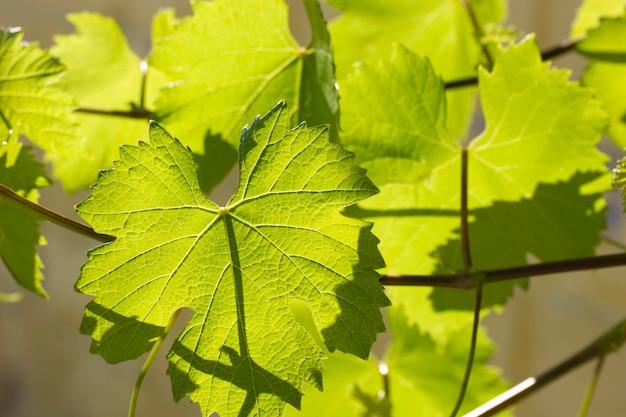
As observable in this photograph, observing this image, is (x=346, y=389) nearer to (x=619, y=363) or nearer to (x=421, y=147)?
(x=421, y=147)

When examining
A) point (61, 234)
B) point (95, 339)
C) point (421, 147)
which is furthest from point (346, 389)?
point (61, 234)

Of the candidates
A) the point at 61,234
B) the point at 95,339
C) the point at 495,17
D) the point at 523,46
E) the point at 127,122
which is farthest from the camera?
the point at 61,234

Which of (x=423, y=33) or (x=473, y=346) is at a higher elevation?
(x=423, y=33)

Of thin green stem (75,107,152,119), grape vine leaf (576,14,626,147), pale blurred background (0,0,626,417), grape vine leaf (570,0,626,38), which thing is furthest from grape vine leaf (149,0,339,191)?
pale blurred background (0,0,626,417)

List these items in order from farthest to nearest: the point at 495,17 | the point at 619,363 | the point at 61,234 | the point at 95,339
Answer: the point at 61,234 < the point at 619,363 < the point at 495,17 < the point at 95,339

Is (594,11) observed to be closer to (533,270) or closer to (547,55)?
(547,55)

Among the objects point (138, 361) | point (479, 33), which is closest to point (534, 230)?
point (479, 33)

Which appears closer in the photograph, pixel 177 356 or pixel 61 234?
pixel 177 356
